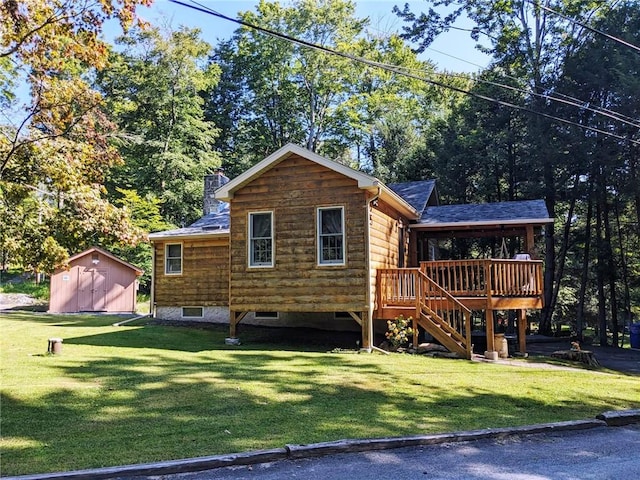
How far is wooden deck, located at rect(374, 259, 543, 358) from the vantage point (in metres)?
11.6

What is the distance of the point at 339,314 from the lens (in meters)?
15.0

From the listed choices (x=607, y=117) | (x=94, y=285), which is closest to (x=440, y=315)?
(x=607, y=117)

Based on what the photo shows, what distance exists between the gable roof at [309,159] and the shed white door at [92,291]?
11.8 metres

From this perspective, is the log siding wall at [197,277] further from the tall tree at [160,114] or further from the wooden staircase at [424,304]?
the tall tree at [160,114]

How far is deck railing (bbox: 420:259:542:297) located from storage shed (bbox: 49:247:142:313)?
15.1 meters

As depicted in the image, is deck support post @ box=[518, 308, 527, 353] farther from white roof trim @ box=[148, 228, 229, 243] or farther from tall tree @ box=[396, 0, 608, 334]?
white roof trim @ box=[148, 228, 229, 243]

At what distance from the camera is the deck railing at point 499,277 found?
39.2 feet

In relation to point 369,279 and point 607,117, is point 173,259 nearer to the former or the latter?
point 369,279

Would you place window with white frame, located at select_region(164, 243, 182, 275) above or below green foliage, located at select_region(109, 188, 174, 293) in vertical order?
below

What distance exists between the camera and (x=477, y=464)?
4.68m

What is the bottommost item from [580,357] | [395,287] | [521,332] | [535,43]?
[580,357]

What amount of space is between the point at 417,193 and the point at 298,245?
23.3ft

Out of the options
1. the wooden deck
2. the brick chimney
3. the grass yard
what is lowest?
the grass yard

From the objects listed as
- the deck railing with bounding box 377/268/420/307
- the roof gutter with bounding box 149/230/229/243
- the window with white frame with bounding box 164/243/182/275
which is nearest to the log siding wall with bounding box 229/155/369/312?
the deck railing with bounding box 377/268/420/307
